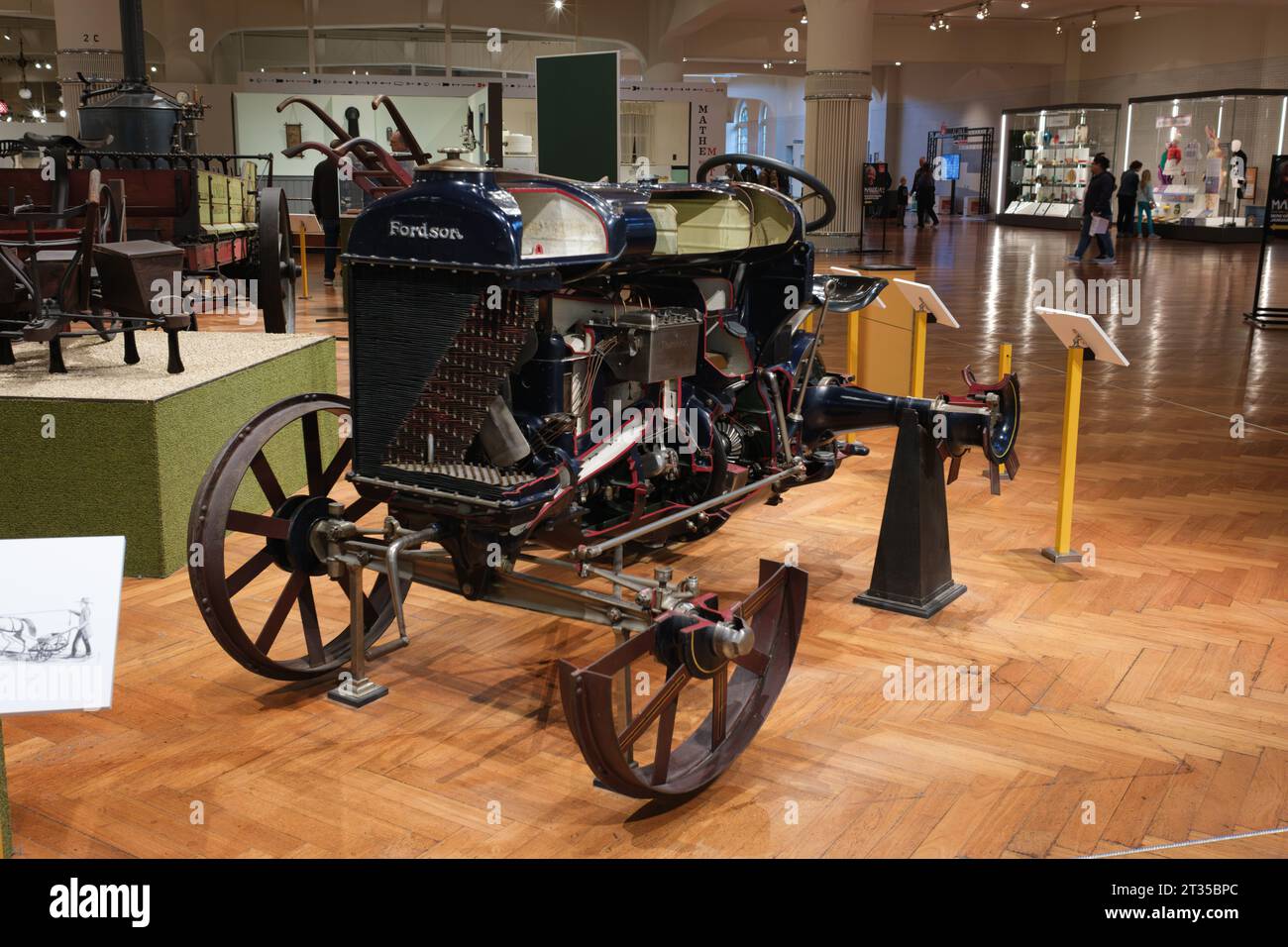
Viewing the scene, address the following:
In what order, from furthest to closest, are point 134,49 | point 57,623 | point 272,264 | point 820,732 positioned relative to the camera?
point 134,49 < point 272,264 < point 820,732 < point 57,623

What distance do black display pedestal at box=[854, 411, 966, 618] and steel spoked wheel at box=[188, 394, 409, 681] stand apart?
1.55 metres

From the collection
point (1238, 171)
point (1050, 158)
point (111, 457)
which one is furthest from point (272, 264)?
point (1050, 158)

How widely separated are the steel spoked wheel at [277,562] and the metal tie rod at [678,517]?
0.66 meters

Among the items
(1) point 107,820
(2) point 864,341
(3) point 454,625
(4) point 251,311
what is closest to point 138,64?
(4) point 251,311

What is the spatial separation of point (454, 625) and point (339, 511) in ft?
2.54

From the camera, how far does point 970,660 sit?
11.5 feet

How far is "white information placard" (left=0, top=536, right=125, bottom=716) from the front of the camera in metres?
1.83

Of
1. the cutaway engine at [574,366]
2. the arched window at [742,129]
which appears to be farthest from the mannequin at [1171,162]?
the cutaway engine at [574,366]

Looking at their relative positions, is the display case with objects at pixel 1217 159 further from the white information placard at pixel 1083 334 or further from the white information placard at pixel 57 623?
the white information placard at pixel 57 623

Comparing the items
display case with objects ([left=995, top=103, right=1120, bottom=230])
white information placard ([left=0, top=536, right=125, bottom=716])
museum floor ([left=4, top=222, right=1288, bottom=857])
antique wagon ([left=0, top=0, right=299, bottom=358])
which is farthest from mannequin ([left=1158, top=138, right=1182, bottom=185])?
white information placard ([left=0, top=536, right=125, bottom=716])

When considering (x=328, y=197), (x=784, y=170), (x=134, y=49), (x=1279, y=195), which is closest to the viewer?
(x=784, y=170)

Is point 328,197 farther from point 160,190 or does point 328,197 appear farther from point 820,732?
point 820,732

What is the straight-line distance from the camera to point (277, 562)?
322 centimetres

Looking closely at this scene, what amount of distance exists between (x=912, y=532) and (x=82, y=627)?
2650 millimetres
